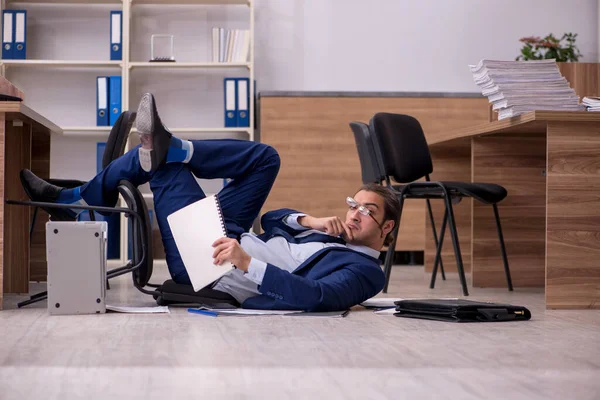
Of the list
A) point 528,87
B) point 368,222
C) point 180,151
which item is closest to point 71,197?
point 180,151

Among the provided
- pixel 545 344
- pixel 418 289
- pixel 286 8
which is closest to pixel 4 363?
pixel 545 344

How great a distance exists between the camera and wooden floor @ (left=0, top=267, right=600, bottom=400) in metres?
1.44

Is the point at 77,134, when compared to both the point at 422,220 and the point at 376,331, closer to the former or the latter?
the point at 422,220

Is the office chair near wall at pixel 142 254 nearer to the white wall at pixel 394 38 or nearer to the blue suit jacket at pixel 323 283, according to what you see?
the blue suit jacket at pixel 323 283

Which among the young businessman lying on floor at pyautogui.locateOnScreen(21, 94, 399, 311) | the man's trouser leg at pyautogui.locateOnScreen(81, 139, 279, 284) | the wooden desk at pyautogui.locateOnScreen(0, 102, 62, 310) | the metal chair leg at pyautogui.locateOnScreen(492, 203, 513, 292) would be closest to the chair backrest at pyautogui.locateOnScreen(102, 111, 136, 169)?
the wooden desk at pyautogui.locateOnScreen(0, 102, 62, 310)

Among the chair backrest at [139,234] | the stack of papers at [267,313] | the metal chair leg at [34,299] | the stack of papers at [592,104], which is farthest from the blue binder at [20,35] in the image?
the stack of papers at [592,104]

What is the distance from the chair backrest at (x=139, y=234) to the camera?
2717 mm

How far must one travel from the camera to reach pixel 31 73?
5.98 metres

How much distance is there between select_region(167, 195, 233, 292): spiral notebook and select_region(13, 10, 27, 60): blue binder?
3649mm

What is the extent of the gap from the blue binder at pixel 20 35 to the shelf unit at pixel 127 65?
2.6 inches

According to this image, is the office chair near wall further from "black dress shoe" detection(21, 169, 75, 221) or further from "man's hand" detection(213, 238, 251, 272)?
"man's hand" detection(213, 238, 251, 272)

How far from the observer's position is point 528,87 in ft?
10.7

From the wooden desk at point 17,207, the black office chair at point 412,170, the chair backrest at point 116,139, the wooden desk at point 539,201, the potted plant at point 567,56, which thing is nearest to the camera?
the wooden desk at point 539,201

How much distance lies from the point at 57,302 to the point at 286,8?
4.02 m
